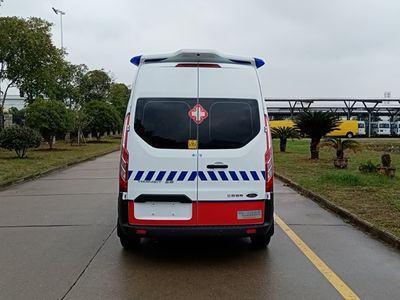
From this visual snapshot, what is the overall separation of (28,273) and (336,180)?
30.0ft

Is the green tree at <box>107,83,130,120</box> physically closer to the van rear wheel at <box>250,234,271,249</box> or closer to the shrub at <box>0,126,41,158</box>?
the shrub at <box>0,126,41,158</box>

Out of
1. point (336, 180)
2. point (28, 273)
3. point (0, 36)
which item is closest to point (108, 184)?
point (336, 180)

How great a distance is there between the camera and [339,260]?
584cm

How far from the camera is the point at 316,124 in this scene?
69.3ft

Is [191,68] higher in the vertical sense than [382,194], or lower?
higher

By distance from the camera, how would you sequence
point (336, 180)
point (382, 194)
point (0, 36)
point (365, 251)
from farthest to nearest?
point (0, 36)
point (336, 180)
point (382, 194)
point (365, 251)

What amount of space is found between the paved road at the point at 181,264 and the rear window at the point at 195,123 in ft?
4.22

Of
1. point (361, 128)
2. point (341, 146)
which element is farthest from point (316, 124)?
point (361, 128)

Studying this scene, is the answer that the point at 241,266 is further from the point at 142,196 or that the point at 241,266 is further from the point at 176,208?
the point at 142,196

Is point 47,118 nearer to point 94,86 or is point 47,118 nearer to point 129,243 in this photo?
point 129,243

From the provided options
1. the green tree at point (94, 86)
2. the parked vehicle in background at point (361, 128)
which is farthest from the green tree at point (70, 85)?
the parked vehicle in background at point (361, 128)

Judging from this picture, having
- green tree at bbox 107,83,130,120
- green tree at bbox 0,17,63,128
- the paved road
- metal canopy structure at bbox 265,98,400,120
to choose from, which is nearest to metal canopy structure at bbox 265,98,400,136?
metal canopy structure at bbox 265,98,400,120

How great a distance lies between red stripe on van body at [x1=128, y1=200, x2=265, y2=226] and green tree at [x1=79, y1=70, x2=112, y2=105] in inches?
1891

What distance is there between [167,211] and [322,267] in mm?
1936
